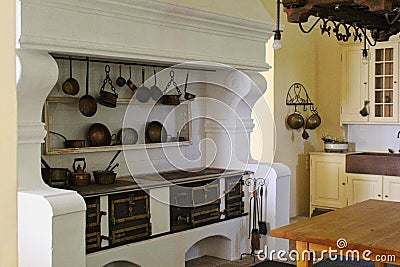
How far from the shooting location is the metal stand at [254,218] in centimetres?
504

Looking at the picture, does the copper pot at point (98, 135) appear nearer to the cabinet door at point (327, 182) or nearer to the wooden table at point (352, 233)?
the wooden table at point (352, 233)

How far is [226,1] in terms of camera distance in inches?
182

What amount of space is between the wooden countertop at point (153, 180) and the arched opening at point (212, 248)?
63 cm

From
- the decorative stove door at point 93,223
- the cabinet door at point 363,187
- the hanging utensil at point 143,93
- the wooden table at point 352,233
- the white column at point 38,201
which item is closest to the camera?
the wooden table at point 352,233

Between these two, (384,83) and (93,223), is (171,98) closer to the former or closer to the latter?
(93,223)

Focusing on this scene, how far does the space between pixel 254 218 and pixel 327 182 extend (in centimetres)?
220

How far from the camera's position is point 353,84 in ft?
23.0

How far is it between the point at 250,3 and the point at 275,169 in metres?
1.62

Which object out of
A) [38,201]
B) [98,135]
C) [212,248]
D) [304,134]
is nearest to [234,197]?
[212,248]

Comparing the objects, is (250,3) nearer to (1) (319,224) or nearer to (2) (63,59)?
(2) (63,59)

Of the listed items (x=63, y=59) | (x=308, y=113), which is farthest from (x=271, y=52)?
(x=63, y=59)

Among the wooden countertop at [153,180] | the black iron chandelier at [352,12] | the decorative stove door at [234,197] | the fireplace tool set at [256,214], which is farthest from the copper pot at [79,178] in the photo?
the black iron chandelier at [352,12]

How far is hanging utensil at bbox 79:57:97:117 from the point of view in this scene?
411 cm

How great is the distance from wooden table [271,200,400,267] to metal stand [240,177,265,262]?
1.63 m
